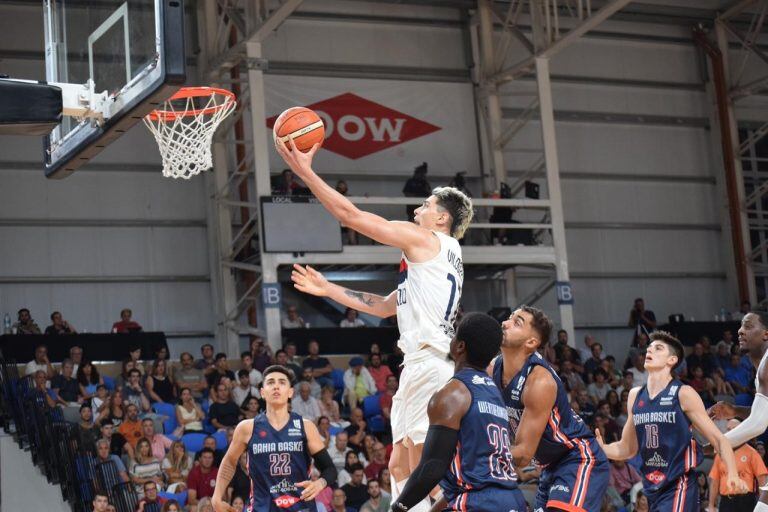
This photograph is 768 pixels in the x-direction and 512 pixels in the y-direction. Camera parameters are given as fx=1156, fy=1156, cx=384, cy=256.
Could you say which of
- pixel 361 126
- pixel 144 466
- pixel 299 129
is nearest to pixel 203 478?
pixel 144 466

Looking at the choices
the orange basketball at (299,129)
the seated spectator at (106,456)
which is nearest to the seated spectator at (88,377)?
the seated spectator at (106,456)

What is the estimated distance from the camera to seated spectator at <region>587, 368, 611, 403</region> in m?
19.9

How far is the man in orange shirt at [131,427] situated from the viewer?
15.3m

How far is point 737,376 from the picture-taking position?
22141mm

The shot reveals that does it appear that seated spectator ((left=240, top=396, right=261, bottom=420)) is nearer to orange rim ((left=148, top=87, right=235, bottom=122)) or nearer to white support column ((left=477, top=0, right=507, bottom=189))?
orange rim ((left=148, top=87, right=235, bottom=122))

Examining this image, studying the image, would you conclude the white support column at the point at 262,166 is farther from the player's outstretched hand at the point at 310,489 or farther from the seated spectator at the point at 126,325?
the player's outstretched hand at the point at 310,489

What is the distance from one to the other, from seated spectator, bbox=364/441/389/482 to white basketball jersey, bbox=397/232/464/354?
8.57m

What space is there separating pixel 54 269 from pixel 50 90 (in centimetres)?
1457

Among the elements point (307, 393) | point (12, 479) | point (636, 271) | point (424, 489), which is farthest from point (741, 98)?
point (424, 489)

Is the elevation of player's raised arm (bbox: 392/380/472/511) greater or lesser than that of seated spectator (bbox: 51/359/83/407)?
lesser

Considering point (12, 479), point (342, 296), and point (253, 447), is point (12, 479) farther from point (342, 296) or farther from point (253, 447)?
point (342, 296)

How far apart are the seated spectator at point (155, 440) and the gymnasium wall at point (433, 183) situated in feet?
20.5

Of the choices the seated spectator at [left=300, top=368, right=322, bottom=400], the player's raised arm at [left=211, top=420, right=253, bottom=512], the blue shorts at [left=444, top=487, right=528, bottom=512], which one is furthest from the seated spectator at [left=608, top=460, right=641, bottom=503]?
the blue shorts at [left=444, top=487, right=528, bottom=512]

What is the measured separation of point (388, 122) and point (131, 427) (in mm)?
10443
